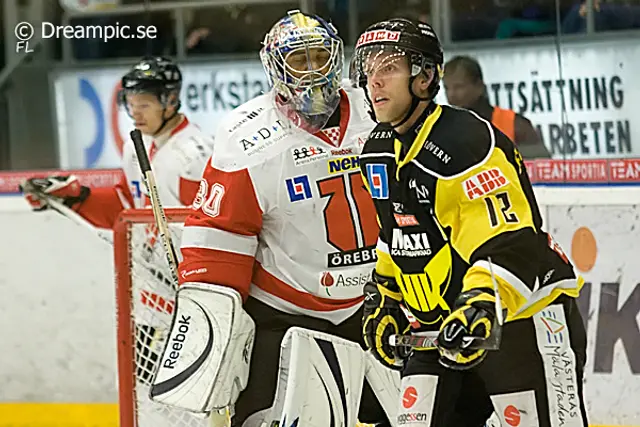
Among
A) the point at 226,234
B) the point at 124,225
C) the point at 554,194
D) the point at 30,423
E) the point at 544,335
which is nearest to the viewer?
the point at 544,335

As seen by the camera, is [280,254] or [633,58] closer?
[280,254]

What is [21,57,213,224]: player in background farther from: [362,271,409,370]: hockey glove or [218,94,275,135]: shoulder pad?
[362,271,409,370]: hockey glove

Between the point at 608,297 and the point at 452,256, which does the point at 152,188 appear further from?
the point at 608,297

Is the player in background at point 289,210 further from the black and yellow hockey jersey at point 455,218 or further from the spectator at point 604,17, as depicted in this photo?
the spectator at point 604,17

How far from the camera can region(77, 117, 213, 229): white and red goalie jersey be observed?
4.04m

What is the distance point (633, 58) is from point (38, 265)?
222 centimetres

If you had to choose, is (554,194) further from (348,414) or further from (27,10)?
(27,10)

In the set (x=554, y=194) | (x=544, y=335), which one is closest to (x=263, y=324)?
(x=544, y=335)

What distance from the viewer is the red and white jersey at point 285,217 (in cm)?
277

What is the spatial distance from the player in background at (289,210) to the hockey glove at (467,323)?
63cm

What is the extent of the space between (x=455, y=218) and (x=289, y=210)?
0.50 m

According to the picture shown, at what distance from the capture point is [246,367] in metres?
2.84

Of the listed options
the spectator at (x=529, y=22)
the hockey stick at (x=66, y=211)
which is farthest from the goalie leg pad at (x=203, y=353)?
the spectator at (x=529, y=22)

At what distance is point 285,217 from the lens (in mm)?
2793
